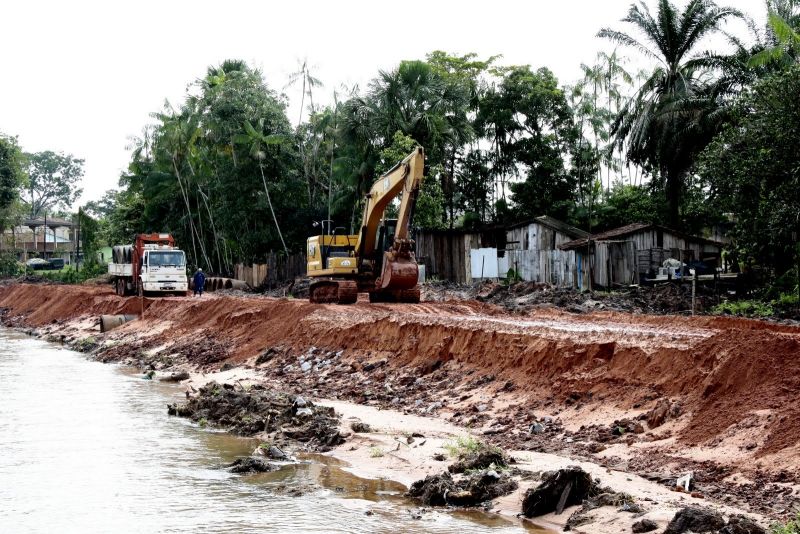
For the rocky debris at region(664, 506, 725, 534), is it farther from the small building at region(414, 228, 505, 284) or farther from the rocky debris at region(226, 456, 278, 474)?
the small building at region(414, 228, 505, 284)

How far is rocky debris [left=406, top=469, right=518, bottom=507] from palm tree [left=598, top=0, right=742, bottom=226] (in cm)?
3130

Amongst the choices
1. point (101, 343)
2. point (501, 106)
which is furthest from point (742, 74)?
point (101, 343)

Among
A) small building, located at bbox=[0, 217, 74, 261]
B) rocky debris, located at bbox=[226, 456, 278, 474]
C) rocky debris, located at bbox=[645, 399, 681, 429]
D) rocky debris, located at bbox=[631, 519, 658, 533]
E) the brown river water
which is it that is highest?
small building, located at bbox=[0, 217, 74, 261]

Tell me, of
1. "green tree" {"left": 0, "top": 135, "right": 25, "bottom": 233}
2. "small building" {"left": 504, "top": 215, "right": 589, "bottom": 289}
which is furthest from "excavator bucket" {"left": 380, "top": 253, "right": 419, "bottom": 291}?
"green tree" {"left": 0, "top": 135, "right": 25, "bottom": 233}

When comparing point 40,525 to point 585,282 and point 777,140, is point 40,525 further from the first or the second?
point 585,282

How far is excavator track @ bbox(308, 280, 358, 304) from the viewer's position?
1083 inches

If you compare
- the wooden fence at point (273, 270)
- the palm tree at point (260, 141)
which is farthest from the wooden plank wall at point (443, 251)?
the palm tree at point (260, 141)

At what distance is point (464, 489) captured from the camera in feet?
34.5

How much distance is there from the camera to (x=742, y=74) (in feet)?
123

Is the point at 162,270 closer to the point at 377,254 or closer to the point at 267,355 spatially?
the point at 377,254

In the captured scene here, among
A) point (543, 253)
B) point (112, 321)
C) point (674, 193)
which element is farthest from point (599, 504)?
point (674, 193)

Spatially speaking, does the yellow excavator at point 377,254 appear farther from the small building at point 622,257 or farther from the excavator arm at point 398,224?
the small building at point 622,257

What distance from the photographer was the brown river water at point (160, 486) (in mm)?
10117

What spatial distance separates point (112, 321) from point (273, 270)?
543 inches
